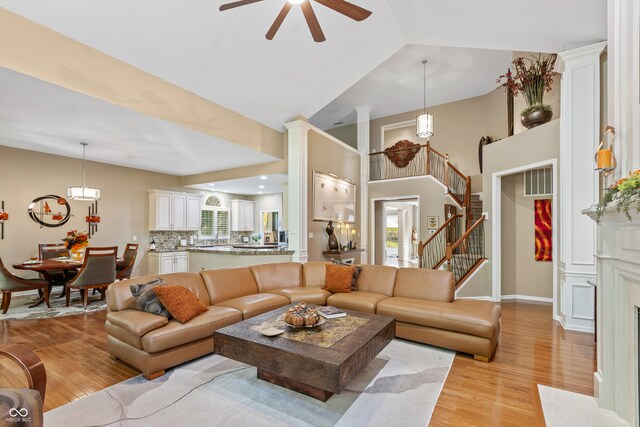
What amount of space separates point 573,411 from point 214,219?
9116mm

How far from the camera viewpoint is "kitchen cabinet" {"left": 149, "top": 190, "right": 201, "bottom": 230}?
7.63m

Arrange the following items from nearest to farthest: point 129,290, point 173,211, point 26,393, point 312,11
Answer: point 26,393
point 312,11
point 129,290
point 173,211

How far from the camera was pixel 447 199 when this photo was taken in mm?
7363

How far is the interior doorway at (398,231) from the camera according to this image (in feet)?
28.8

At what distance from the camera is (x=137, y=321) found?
2.78 meters

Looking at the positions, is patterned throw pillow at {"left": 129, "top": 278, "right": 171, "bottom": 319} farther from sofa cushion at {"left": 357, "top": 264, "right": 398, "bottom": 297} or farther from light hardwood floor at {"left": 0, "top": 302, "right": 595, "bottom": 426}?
sofa cushion at {"left": 357, "top": 264, "right": 398, "bottom": 297}

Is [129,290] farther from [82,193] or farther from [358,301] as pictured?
[82,193]

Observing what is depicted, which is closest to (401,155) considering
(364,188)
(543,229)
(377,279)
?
(364,188)

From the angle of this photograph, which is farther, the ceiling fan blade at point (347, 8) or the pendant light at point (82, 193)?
the pendant light at point (82, 193)

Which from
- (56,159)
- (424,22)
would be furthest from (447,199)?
(56,159)

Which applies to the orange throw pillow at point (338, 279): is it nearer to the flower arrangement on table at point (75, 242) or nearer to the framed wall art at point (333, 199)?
the framed wall art at point (333, 199)

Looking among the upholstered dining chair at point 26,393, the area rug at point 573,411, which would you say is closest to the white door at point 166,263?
the upholstered dining chair at point 26,393

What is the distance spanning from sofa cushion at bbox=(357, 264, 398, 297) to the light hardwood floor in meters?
1.32

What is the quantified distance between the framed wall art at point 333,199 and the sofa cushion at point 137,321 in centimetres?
361
